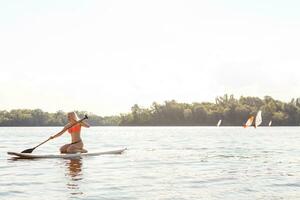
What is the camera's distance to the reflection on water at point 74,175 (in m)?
14.5

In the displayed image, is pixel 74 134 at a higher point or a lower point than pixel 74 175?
higher

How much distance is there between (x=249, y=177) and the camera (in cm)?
1747

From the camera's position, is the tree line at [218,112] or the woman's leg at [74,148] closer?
the woman's leg at [74,148]

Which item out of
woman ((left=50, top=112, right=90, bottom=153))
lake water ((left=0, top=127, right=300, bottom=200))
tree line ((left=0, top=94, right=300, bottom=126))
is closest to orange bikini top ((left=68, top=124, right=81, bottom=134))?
woman ((left=50, top=112, right=90, bottom=153))

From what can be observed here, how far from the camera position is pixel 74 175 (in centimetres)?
1802

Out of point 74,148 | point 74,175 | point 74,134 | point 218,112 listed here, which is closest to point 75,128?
point 74,134

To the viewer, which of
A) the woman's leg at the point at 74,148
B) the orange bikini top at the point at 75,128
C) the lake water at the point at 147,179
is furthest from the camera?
the woman's leg at the point at 74,148

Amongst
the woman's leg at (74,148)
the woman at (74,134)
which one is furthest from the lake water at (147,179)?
the woman at (74,134)

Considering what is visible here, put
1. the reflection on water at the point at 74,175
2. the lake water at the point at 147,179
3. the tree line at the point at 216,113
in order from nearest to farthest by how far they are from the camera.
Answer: the lake water at the point at 147,179, the reflection on water at the point at 74,175, the tree line at the point at 216,113

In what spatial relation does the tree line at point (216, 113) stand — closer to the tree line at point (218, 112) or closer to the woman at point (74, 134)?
the tree line at point (218, 112)

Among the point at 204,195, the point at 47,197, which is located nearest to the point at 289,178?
the point at 204,195

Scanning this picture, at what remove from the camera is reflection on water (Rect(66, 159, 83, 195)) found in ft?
47.4

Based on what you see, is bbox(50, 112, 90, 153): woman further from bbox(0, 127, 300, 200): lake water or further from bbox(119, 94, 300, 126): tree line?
bbox(119, 94, 300, 126): tree line

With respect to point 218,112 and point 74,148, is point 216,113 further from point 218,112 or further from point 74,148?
point 74,148
